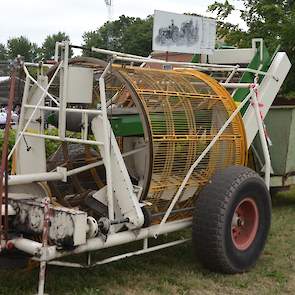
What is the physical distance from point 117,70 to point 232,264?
6.63ft

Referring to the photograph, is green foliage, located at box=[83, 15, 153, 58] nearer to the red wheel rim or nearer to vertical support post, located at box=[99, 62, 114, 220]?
the red wheel rim

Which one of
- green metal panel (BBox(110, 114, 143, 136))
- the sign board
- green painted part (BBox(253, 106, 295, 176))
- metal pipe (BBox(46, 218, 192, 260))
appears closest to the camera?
metal pipe (BBox(46, 218, 192, 260))

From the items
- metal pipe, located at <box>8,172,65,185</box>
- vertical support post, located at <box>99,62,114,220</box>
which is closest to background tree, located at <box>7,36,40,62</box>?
metal pipe, located at <box>8,172,65,185</box>

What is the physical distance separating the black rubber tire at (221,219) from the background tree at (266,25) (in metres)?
6.15

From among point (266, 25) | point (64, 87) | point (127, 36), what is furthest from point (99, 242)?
point (127, 36)

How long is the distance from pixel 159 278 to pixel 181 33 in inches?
104

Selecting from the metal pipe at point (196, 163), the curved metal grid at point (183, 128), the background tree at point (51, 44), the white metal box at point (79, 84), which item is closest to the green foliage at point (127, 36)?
the background tree at point (51, 44)

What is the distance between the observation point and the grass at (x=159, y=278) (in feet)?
16.1

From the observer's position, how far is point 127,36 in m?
77.8

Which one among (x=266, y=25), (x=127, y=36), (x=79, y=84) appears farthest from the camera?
(x=127, y=36)

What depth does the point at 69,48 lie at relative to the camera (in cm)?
475

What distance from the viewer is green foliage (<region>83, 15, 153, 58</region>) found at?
238ft

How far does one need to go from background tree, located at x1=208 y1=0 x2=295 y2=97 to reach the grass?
6021mm

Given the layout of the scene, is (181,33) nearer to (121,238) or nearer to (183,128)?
(183,128)
